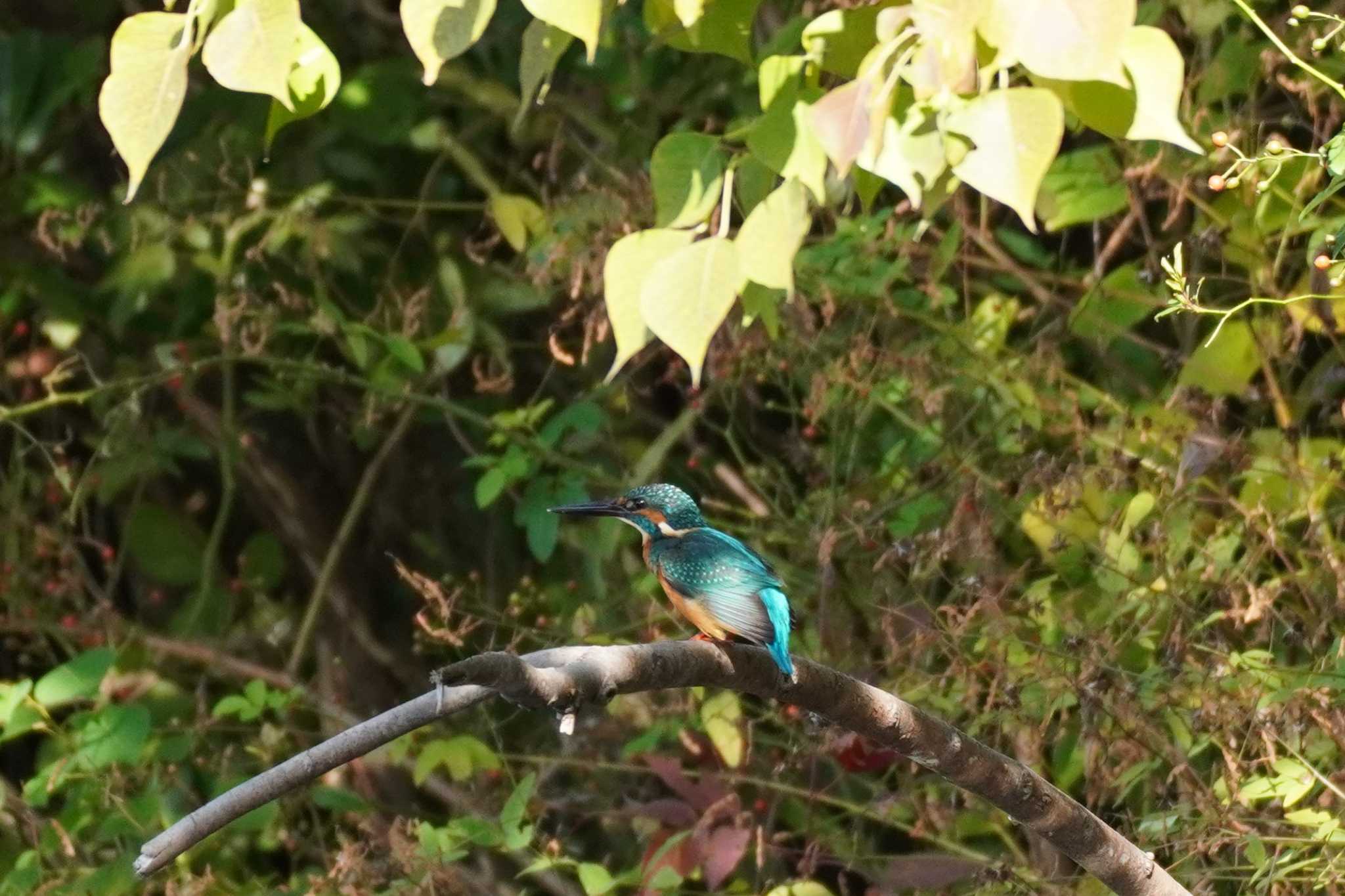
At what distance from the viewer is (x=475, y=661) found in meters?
1.16

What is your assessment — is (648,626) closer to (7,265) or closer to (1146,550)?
(1146,550)

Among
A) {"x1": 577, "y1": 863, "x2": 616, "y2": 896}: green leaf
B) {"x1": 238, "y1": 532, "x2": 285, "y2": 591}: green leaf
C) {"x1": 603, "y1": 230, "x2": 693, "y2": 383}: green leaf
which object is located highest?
{"x1": 603, "y1": 230, "x2": 693, "y2": 383}: green leaf

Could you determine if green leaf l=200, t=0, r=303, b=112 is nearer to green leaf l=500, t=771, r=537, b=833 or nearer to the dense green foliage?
the dense green foliage

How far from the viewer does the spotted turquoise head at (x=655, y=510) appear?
254 cm

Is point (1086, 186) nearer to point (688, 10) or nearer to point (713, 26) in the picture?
point (713, 26)

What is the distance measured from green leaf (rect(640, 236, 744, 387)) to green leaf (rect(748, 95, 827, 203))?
3.3 inches

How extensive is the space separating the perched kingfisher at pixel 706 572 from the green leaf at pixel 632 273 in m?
0.53

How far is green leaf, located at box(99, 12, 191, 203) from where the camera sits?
1.25 m

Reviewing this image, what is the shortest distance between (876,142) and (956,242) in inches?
57.3

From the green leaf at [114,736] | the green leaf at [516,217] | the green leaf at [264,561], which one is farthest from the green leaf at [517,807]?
the green leaf at [264,561]

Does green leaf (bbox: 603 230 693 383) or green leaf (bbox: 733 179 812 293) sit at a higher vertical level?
green leaf (bbox: 733 179 812 293)

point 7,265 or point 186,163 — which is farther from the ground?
point 186,163

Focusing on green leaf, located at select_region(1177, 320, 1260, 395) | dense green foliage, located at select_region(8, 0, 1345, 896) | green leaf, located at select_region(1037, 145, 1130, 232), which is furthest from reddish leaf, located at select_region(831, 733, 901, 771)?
green leaf, located at select_region(1037, 145, 1130, 232)

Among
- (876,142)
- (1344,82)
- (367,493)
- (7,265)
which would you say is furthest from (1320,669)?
(7,265)
